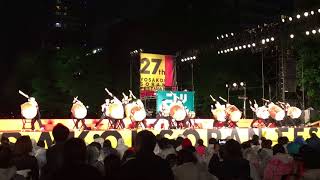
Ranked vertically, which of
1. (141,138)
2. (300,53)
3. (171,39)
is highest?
(171,39)

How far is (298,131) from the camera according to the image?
1784cm

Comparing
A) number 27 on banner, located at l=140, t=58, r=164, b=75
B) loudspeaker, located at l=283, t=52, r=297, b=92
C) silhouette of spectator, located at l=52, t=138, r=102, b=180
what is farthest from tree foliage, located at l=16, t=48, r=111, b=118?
silhouette of spectator, located at l=52, t=138, r=102, b=180

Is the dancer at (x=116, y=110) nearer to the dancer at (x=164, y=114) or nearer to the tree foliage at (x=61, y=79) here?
the dancer at (x=164, y=114)

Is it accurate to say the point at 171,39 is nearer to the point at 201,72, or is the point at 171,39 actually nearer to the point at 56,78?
the point at 201,72

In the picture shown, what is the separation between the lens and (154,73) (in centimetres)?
2148

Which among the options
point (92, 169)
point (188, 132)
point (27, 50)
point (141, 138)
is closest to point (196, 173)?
point (141, 138)

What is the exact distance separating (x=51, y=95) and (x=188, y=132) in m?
17.9

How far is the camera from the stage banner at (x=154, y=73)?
21158mm

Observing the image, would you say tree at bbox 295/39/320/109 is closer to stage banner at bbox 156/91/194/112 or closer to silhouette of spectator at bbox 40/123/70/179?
stage banner at bbox 156/91/194/112

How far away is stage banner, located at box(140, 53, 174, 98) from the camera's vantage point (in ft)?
69.4

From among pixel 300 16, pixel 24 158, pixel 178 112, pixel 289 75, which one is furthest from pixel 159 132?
pixel 24 158

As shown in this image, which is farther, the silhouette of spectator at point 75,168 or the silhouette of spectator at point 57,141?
the silhouette of spectator at point 57,141

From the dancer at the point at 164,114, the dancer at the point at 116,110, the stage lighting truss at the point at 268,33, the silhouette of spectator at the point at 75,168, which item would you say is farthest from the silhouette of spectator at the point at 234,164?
the stage lighting truss at the point at 268,33

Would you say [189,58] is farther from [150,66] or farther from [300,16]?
[300,16]
